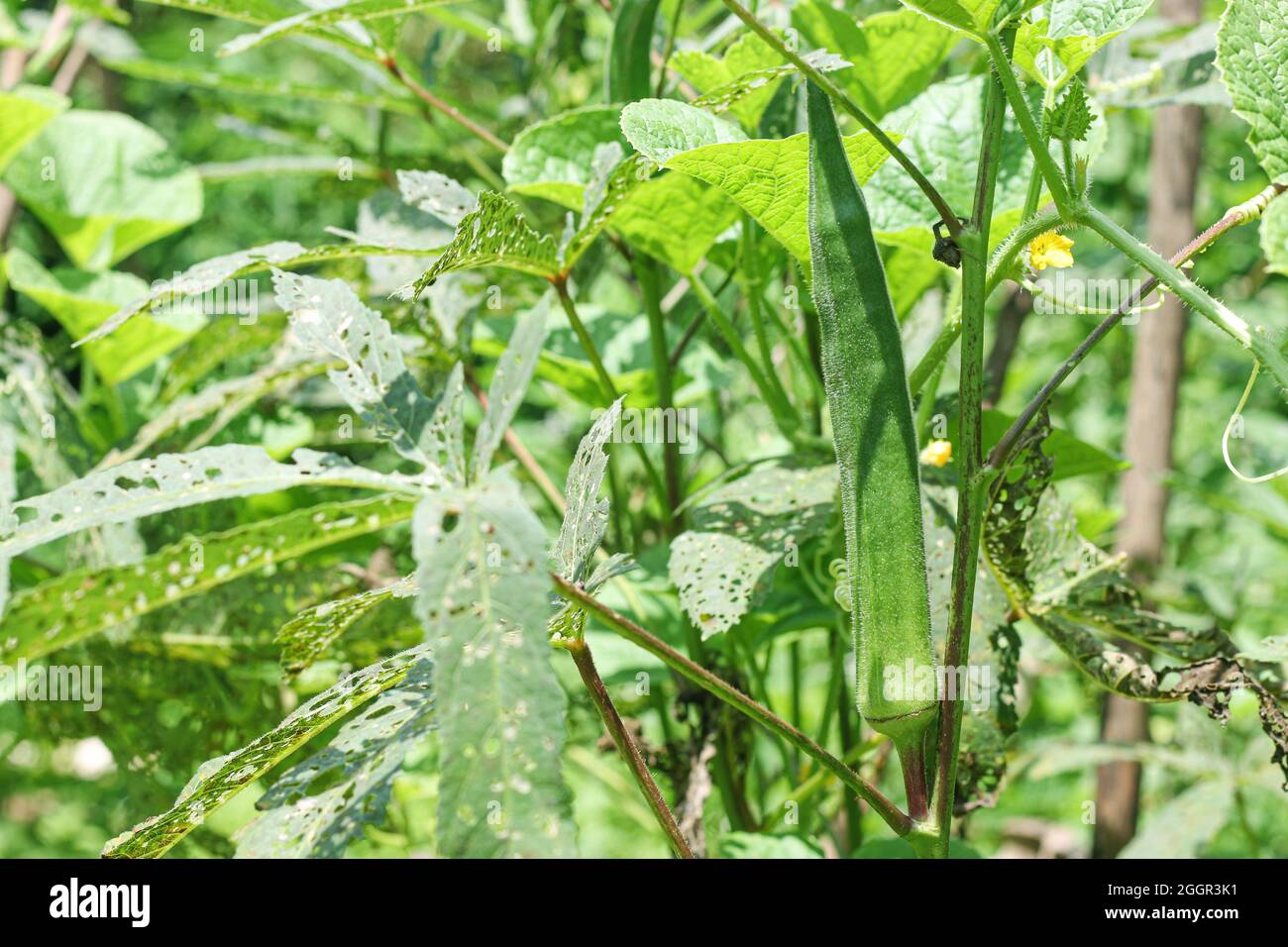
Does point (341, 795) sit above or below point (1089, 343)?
below

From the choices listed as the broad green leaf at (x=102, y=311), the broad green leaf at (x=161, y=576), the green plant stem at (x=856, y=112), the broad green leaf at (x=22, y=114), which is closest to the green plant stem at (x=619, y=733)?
the broad green leaf at (x=161, y=576)

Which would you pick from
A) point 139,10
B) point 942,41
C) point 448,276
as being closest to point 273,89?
point 448,276

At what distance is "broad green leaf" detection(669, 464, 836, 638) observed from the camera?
521 millimetres

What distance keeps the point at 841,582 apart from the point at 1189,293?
208 millimetres

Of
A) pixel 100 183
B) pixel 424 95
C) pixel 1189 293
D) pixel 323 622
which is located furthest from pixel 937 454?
pixel 100 183

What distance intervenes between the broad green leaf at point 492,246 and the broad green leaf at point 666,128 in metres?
0.07

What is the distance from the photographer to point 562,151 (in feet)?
2.09

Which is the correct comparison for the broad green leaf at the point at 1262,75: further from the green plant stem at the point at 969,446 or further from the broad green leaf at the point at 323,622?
the broad green leaf at the point at 323,622

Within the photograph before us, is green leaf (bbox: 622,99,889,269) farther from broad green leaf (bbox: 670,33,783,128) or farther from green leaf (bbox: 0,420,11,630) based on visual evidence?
green leaf (bbox: 0,420,11,630)

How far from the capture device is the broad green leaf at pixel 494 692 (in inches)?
12.1

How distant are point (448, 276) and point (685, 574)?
12.4 inches

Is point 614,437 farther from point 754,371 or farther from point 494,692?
point 494,692
